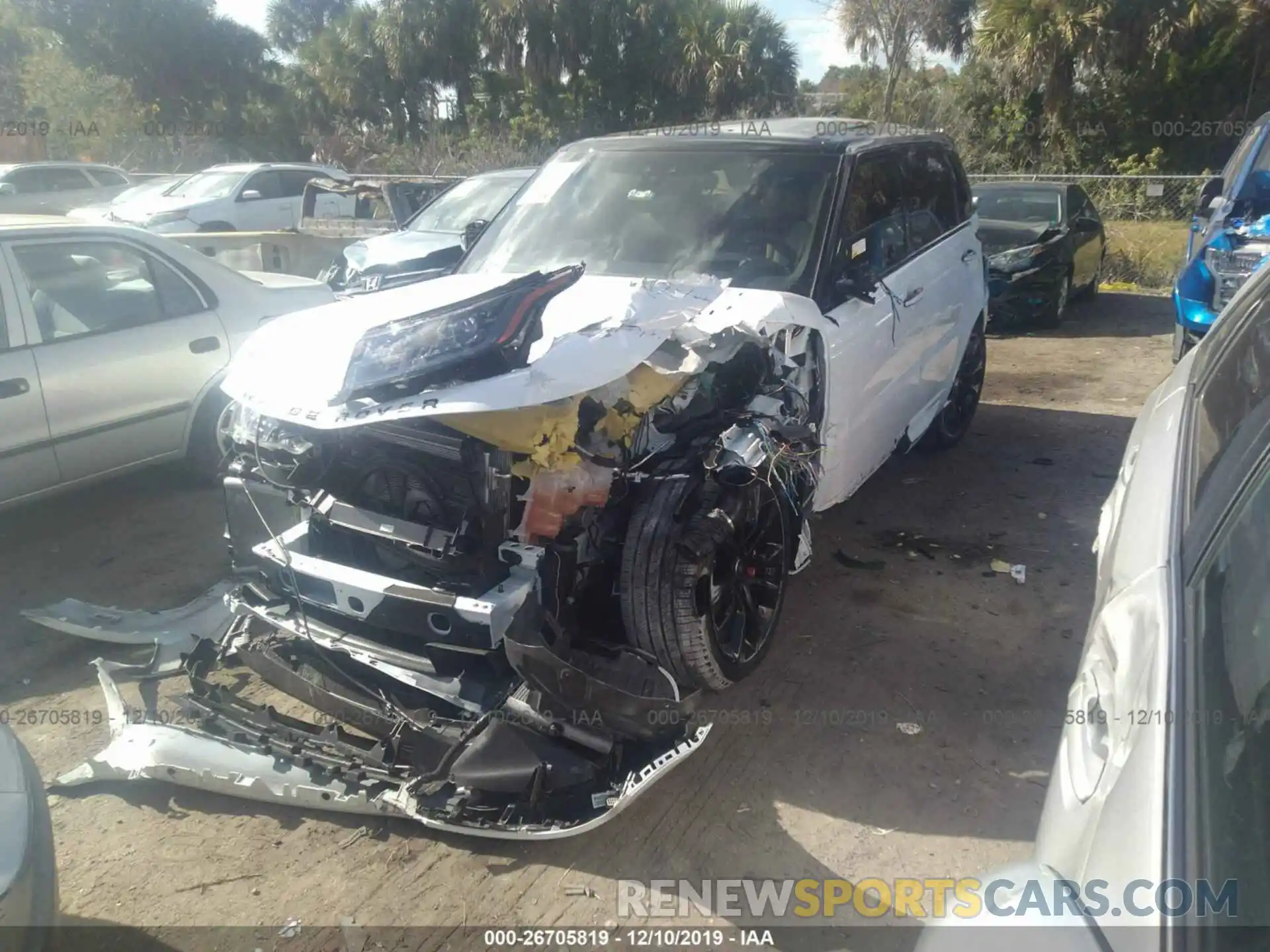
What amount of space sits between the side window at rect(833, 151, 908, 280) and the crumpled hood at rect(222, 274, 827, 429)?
54 centimetres

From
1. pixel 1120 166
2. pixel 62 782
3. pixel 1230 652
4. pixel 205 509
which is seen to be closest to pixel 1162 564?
pixel 1230 652

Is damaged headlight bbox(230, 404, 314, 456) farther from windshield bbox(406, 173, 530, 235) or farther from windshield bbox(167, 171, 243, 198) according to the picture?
windshield bbox(167, 171, 243, 198)

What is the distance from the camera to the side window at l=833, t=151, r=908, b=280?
423 cm

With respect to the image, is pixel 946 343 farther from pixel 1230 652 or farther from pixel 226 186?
pixel 226 186

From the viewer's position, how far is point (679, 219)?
439cm

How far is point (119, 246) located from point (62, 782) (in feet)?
10.2

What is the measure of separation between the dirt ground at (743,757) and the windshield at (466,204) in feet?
15.9

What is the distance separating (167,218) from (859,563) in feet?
40.2

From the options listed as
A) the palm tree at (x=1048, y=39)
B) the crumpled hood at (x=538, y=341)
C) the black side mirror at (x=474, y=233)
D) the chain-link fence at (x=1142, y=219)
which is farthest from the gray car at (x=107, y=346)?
the palm tree at (x=1048, y=39)

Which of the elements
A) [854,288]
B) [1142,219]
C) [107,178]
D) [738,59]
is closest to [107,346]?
[854,288]

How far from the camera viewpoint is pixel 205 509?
17.8 ft

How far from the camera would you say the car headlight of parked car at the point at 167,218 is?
1333cm

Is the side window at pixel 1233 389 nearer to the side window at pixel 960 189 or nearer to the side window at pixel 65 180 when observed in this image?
the side window at pixel 960 189

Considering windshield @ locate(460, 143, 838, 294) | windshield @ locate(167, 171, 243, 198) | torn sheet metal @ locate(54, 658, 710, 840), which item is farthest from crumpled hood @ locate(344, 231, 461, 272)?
windshield @ locate(167, 171, 243, 198)
